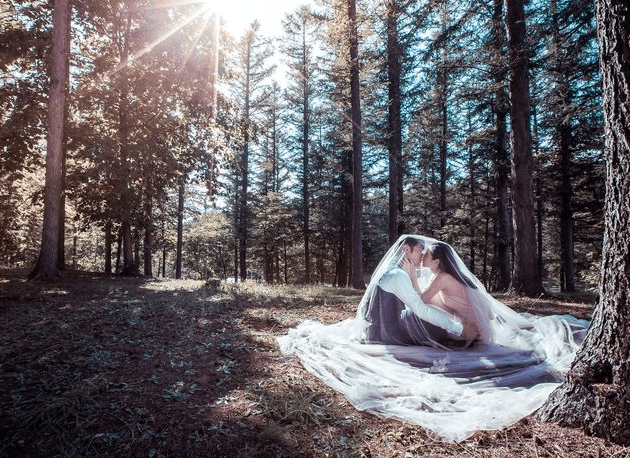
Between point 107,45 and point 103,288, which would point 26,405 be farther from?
point 107,45

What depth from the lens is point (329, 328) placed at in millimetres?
5449

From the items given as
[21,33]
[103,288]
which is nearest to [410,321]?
[103,288]

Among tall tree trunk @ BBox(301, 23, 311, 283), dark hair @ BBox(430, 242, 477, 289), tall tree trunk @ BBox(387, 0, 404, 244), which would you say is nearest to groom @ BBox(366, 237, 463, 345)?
dark hair @ BBox(430, 242, 477, 289)

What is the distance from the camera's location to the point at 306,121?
23.1 metres

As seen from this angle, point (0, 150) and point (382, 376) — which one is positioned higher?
point (0, 150)

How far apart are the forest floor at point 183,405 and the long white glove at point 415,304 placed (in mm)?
1676

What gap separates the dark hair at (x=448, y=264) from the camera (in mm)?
4873

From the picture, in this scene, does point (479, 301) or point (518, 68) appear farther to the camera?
point (518, 68)

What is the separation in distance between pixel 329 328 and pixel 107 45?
14.6m

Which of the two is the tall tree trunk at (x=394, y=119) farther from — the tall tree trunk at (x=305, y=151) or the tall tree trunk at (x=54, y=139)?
the tall tree trunk at (x=54, y=139)

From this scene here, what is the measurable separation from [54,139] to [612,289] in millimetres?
11999

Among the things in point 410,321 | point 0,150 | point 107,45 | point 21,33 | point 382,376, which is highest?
point 107,45

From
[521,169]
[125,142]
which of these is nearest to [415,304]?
[521,169]

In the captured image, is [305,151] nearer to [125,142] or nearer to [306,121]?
[306,121]
